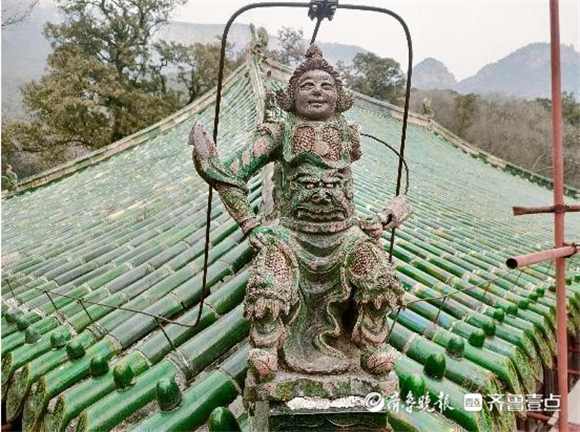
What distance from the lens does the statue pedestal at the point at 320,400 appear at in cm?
159

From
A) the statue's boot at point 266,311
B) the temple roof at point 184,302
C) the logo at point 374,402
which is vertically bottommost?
the temple roof at point 184,302

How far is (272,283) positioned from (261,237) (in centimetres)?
21

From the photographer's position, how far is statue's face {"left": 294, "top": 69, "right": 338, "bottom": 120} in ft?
6.29

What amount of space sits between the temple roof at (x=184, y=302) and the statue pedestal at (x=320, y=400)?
0.94ft

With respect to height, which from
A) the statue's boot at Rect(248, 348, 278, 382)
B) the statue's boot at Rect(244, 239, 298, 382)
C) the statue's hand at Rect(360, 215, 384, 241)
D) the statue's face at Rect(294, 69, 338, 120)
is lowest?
the statue's boot at Rect(248, 348, 278, 382)

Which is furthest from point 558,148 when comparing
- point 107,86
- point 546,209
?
point 107,86

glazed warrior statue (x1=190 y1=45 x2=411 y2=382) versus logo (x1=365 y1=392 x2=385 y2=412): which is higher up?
glazed warrior statue (x1=190 y1=45 x2=411 y2=382)

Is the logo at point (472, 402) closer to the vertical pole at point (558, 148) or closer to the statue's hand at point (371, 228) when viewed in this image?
the vertical pole at point (558, 148)

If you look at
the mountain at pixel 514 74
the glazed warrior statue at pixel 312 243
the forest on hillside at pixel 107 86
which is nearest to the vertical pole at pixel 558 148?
the glazed warrior statue at pixel 312 243

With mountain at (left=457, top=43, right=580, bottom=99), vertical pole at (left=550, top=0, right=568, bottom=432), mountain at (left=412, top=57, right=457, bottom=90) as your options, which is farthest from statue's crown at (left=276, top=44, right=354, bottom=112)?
mountain at (left=412, top=57, right=457, bottom=90)

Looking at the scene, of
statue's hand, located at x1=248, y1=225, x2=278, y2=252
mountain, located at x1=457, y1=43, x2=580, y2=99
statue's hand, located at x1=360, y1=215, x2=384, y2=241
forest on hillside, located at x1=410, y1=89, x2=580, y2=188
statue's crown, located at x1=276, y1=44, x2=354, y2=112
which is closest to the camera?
statue's hand, located at x1=248, y1=225, x2=278, y2=252

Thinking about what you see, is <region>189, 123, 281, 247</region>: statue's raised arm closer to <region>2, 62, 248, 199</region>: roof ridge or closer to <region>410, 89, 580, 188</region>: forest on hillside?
<region>2, 62, 248, 199</region>: roof ridge

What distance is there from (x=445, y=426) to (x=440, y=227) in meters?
3.33

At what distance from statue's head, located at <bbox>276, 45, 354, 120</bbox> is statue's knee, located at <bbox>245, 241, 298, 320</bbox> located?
22.9 inches
